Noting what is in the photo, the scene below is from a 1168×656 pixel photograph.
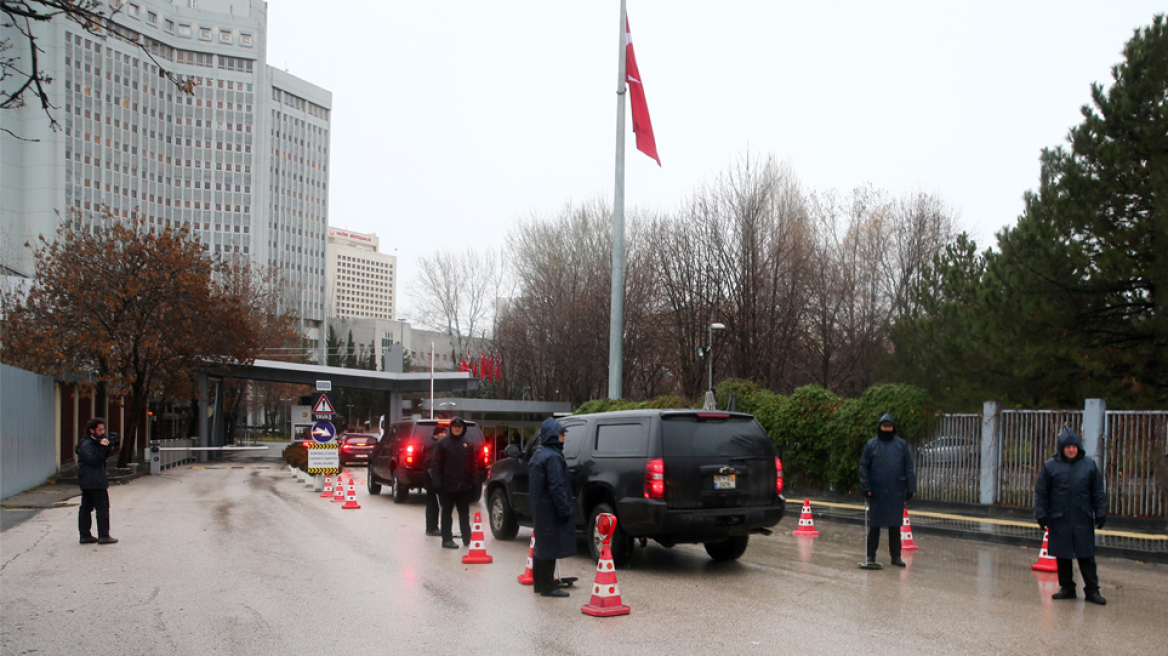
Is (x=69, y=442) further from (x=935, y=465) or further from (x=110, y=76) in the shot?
(x=110, y=76)

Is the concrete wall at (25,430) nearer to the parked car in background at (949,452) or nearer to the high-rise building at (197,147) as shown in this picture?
the parked car in background at (949,452)

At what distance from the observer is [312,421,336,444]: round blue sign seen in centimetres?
2433

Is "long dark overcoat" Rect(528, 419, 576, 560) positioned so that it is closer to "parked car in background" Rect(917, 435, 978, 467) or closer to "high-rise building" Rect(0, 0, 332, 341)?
"parked car in background" Rect(917, 435, 978, 467)

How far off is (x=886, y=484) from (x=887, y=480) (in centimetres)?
5

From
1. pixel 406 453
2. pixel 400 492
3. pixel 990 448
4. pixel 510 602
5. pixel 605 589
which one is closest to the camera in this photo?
pixel 605 589

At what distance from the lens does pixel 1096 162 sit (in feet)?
52.0

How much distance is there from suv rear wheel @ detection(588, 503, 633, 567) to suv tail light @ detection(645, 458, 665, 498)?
668 millimetres

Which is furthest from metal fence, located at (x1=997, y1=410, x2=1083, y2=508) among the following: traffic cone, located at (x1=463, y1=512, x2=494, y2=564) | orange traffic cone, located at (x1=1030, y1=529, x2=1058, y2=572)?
traffic cone, located at (x1=463, y1=512, x2=494, y2=564)

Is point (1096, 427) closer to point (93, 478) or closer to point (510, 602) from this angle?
point (510, 602)

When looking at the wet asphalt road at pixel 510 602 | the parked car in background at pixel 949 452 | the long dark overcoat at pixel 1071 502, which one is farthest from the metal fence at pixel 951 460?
the long dark overcoat at pixel 1071 502

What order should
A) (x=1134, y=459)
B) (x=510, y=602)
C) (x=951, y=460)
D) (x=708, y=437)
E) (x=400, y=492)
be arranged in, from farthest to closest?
(x=400, y=492), (x=951, y=460), (x=1134, y=459), (x=708, y=437), (x=510, y=602)

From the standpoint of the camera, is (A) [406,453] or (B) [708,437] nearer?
(B) [708,437]

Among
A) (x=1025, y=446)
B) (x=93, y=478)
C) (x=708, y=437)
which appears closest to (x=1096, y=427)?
(x=1025, y=446)

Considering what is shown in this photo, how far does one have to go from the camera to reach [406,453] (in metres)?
19.6
